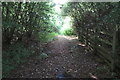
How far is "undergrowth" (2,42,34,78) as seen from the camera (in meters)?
6.16

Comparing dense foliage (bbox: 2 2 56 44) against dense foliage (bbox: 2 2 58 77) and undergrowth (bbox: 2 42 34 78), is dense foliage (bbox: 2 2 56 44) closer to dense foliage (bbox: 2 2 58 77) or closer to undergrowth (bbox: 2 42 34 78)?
dense foliage (bbox: 2 2 58 77)

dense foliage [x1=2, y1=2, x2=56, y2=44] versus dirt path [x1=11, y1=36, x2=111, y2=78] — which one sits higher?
dense foliage [x1=2, y1=2, x2=56, y2=44]

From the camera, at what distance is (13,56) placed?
742cm

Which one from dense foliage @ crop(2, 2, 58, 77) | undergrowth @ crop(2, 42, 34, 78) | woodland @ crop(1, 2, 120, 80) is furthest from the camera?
dense foliage @ crop(2, 2, 58, 77)

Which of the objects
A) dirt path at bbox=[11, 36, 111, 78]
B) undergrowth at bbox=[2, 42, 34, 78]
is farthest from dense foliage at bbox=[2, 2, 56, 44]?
dirt path at bbox=[11, 36, 111, 78]

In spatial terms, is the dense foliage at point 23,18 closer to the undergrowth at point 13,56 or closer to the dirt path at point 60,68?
the undergrowth at point 13,56

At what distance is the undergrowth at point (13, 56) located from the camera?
243 inches

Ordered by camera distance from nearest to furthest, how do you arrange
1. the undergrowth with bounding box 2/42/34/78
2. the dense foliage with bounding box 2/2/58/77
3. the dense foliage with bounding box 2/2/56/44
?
the undergrowth with bounding box 2/42/34/78, the dense foliage with bounding box 2/2/58/77, the dense foliage with bounding box 2/2/56/44

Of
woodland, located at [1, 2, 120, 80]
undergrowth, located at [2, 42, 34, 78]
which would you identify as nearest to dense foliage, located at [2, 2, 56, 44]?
woodland, located at [1, 2, 120, 80]

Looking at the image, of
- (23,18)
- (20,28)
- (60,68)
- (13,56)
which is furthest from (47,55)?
(23,18)

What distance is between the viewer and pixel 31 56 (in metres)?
7.95

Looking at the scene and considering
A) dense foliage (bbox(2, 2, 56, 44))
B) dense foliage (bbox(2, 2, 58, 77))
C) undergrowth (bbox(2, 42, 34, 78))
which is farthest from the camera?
dense foliage (bbox(2, 2, 56, 44))

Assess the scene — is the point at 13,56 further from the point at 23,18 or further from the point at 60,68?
the point at 23,18

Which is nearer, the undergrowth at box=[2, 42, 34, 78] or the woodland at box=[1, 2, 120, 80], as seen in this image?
the woodland at box=[1, 2, 120, 80]
